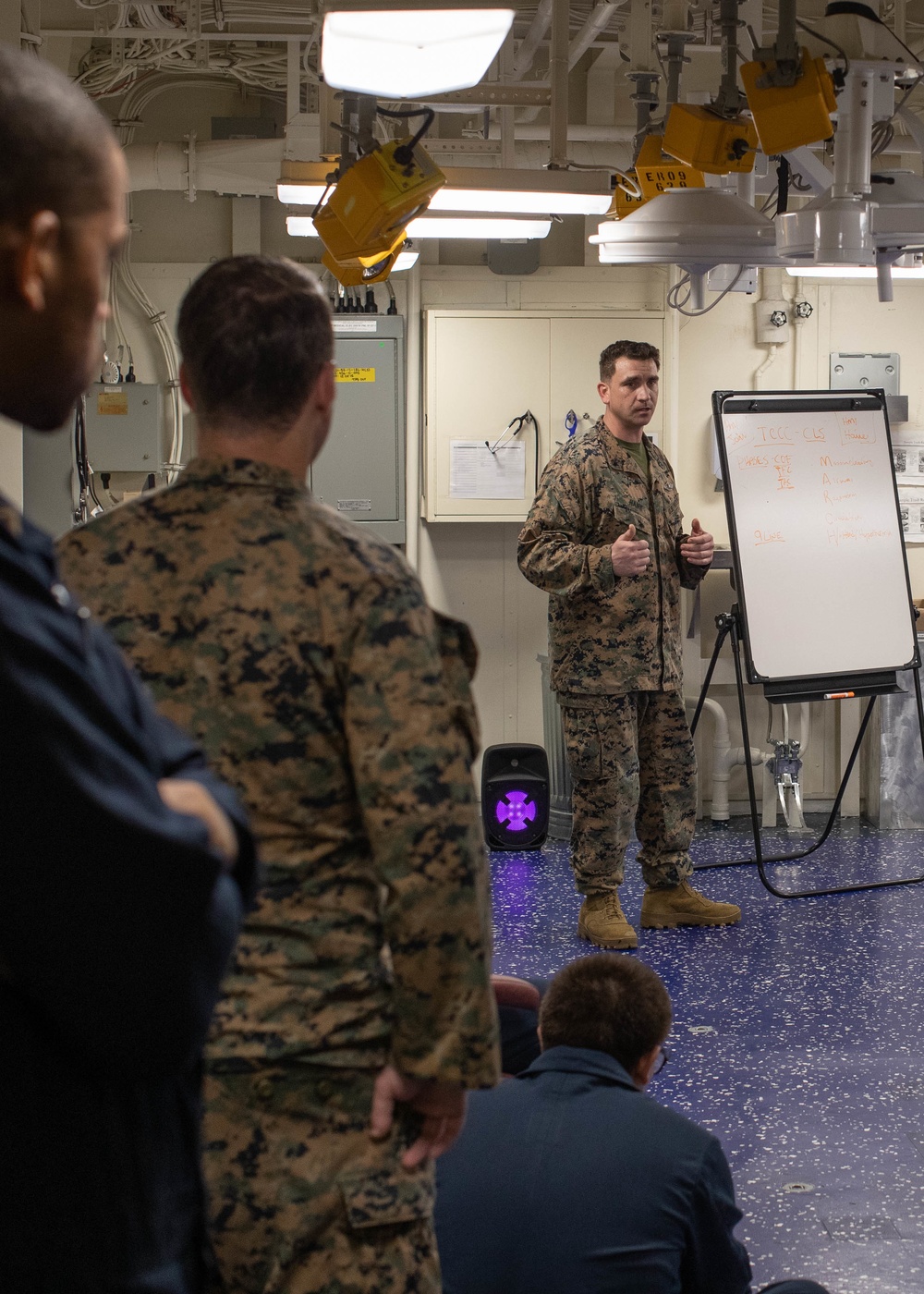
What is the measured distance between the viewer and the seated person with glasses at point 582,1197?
1.59 metres

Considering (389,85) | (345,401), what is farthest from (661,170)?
(345,401)

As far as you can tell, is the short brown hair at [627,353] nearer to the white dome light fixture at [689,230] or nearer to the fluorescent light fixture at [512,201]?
the fluorescent light fixture at [512,201]

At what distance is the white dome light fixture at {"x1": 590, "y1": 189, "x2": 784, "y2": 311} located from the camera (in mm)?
3227

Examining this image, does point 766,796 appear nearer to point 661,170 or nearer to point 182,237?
point 661,170

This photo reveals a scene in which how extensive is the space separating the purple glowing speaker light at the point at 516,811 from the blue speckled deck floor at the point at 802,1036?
0.42ft

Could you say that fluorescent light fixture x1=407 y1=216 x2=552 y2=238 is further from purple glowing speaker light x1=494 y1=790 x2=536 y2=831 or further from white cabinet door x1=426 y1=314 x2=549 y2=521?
purple glowing speaker light x1=494 y1=790 x2=536 y2=831

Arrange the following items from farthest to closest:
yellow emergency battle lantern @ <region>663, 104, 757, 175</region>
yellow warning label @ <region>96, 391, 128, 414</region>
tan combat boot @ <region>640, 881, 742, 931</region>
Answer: yellow warning label @ <region>96, 391, 128, 414</region> → tan combat boot @ <region>640, 881, 742, 931</region> → yellow emergency battle lantern @ <region>663, 104, 757, 175</region>

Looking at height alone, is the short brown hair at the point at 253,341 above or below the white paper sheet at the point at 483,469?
below

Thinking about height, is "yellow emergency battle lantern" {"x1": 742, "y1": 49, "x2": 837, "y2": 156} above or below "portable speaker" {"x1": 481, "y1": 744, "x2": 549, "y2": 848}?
above

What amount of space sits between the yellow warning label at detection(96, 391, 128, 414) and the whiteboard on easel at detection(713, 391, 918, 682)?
2.47 metres

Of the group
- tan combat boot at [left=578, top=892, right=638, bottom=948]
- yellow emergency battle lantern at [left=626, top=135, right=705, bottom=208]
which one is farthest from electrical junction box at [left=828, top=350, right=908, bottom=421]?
tan combat boot at [left=578, top=892, right=638, bottom=948]

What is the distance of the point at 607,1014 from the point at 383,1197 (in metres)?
0.65

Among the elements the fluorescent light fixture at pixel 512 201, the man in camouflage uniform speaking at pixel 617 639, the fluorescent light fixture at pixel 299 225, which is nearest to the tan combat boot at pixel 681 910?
the man in camouflage uniform speaking at pixel 617 639

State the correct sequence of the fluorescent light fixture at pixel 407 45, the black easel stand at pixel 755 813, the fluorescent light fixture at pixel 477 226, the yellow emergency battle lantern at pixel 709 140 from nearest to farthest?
the fluorescent light fixture at pixel 407 45 → the yellow emergency battle lantern at pixel 709 140 → the fluorescent light fixture at pixel 477 226 → the black easel stand at pixel 755 813
